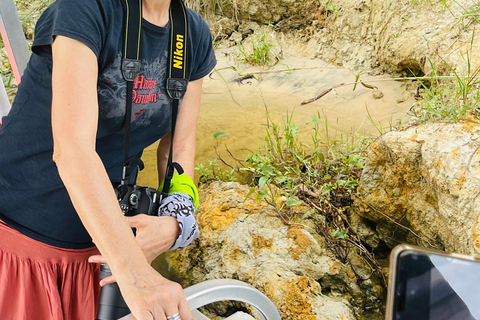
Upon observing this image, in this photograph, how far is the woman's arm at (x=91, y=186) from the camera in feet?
2.91

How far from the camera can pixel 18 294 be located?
1.27 meters

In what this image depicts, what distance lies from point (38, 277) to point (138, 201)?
0.37m

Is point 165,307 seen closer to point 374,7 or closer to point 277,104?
point 277,104

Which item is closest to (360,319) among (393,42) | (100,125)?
(100,125)

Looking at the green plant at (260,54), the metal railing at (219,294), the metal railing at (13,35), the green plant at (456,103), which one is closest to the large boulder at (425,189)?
the green plant at (456,103)

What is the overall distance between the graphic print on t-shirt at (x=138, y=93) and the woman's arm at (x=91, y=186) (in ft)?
0.35

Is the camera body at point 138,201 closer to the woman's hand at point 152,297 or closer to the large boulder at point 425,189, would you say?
the woman's hand at point 152,297

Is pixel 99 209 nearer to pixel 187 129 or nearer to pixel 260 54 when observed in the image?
pixel 187 129

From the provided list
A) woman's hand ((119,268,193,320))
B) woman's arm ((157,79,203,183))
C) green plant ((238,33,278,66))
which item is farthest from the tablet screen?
green plant ((238,33,278,66))

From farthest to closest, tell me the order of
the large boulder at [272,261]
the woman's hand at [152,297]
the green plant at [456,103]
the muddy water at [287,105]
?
the muddy water at [287,105]
the green plant at [456,103]
the large boulder at [272,261]
the woman's hand at [152,297]

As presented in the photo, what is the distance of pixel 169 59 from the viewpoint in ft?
4.02

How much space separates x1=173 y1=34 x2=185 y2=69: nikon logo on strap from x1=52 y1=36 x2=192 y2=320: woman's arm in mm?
284

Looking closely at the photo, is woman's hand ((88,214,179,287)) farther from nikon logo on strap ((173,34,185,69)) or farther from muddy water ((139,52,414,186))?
muddy water ((139,52,414,186))

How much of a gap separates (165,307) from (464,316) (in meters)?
0.55
